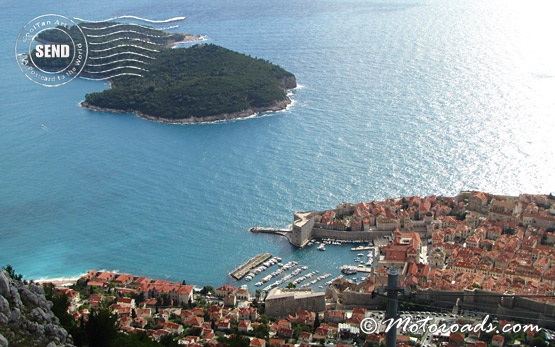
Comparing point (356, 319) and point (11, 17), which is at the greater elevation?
point (11, 17)

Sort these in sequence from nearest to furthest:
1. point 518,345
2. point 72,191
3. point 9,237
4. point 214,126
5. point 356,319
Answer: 1. point 518,345
2. point 356,319
3. point 9,237
4. point 72,191
5. point 214,126

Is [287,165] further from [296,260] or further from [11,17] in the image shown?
[11,17]

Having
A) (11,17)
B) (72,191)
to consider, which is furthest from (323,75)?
(11,17)

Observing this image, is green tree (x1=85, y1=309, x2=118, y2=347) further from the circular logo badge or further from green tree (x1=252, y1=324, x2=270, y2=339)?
the circular logo badge

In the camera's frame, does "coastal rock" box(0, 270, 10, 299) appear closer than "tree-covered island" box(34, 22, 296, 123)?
Yes

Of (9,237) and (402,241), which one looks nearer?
(402,241)

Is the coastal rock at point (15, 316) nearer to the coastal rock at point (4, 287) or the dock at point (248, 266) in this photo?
the coastal rock at point (4, 287)

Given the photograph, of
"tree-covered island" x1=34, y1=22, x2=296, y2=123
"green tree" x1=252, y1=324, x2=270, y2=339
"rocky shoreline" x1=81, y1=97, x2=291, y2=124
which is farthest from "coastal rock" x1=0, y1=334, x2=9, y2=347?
"tree-covered island" x1=34, y1=22, x2=296, y2=123
